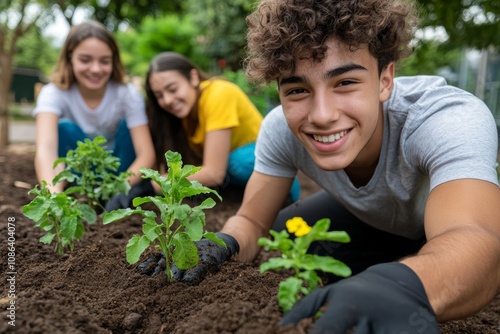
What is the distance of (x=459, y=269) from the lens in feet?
4.19

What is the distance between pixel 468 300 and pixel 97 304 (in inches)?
39.9

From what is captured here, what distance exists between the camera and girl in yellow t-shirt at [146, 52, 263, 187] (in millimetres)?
3506

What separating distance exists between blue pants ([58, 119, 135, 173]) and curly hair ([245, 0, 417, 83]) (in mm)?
2269

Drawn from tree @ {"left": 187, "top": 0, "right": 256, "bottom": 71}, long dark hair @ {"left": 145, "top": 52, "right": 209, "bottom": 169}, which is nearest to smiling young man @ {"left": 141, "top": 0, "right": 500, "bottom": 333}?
long dark hair @ {"left": 145, "top": 52, "right": 209, "bottom": 169}

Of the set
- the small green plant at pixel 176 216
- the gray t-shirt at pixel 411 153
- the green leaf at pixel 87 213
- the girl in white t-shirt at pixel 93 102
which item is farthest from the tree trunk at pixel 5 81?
the small green plant at pixel 176 216

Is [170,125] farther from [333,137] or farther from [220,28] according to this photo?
[220,28]

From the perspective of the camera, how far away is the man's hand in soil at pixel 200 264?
5.44 feet

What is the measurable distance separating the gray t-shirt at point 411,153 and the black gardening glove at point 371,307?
47 cm

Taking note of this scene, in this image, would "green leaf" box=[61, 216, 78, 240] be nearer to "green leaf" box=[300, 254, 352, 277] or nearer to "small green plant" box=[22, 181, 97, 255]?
"small green plant" box=[22, 181, 97, 255]

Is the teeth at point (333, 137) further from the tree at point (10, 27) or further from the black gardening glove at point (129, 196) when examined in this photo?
the tree at point (10, 27)

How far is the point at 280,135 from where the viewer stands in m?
2.20

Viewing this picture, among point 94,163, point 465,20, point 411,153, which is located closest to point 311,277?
point 411,153

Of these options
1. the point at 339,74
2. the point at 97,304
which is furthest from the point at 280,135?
the point at 97,304

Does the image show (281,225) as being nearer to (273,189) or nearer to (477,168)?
(273,189)
